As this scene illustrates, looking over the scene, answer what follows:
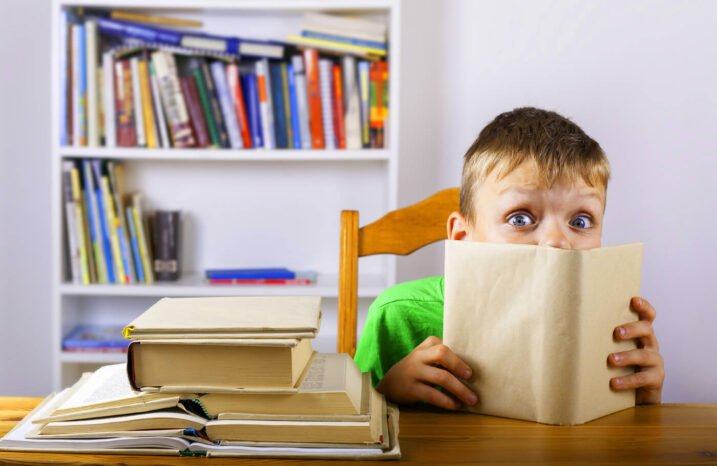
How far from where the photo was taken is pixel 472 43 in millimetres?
2076

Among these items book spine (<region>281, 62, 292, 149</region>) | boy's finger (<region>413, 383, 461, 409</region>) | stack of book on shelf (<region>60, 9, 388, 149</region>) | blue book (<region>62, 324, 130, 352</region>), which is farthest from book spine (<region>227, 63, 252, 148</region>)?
boy's finger (<region>413, 383, 461, 409</region>)

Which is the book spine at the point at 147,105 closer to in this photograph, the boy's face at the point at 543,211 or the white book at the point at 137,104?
the white book at the point at 137,104

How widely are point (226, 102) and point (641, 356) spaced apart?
1.52 meters

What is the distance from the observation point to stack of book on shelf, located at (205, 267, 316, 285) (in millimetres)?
2012

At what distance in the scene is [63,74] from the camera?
1935 mm

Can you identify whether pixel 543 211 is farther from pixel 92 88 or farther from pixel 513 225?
pixel 92 88

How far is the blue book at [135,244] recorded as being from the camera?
201cm

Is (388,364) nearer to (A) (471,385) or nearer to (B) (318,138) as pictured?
(A) (471,385)

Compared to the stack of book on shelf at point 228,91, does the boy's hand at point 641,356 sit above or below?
below

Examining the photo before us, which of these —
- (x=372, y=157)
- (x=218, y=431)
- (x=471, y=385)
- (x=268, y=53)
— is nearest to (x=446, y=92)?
(x=372, y=157)

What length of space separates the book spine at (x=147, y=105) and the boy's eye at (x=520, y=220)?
1.39m

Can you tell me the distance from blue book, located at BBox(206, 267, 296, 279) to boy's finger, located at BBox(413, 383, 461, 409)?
127cm

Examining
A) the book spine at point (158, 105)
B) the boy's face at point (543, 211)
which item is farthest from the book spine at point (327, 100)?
the boy's face at point (543, 211)

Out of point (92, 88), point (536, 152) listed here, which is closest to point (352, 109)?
point (92, 88)
